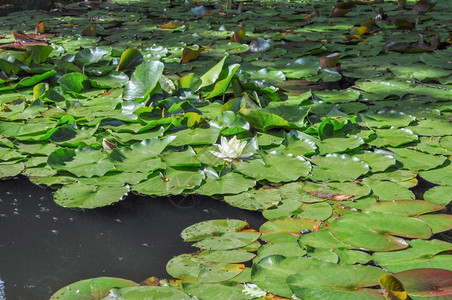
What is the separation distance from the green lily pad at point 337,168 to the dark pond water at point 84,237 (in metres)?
0.36

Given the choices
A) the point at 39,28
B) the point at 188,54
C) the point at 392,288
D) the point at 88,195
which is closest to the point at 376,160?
the point at 392,288

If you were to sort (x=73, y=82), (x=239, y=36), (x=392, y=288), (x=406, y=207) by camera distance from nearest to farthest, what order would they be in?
(x=392, y=288), (x=406, y=207), (x=73, y=82), (x=239, y=36)

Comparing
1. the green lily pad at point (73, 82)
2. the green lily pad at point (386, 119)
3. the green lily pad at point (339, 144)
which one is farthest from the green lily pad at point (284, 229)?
the green lily pad at point (73, 82)

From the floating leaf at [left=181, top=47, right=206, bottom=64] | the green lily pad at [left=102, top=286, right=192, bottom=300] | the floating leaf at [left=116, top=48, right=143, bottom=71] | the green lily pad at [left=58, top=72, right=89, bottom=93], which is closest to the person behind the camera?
the green lily pad at [left=102, top=286, right=192, bottom=300]

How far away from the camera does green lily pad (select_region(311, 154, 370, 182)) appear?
200 centimetres

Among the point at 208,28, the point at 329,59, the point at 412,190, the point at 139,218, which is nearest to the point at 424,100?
the point at 329,59

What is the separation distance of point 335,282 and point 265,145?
96 cm

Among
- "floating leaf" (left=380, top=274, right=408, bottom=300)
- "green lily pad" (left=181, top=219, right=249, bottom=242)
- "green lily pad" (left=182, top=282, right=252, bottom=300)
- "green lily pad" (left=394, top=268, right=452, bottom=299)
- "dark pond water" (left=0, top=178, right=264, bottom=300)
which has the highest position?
"floating leaf" (left=380, top=274, right=408, bottom=300)

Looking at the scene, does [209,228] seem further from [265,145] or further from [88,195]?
[265,145]

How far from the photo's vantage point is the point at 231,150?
2115 mm

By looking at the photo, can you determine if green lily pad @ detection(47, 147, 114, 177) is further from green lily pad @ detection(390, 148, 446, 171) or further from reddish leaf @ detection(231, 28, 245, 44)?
reddish leaf @ detection(231, 28, 245, 44)

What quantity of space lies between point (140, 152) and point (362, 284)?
112cm

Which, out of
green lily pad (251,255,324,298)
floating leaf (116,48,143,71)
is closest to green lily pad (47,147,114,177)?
green lily pad (251,255,324,298)

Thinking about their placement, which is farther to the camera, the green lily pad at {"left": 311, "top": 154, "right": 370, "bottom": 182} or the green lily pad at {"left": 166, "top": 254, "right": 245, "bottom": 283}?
the green lily pad at {"left": 311, "top": 154, "right": 370, "bottom": 182}
